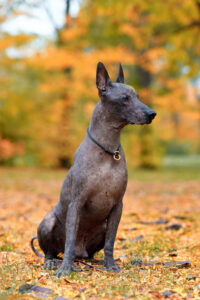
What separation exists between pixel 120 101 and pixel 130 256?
1.84m

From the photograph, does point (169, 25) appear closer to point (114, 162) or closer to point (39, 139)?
point (39, 139)

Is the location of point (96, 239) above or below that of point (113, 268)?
above

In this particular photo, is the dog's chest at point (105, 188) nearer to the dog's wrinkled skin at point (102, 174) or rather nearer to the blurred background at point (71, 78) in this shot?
A: the dog's wrinkled skin at point (102, 174)

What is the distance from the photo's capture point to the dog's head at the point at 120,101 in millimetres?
3466

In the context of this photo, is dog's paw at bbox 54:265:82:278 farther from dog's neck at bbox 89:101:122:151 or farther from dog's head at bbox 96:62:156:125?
dog's head at bbox 96:62:156:125

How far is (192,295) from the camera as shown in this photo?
2926 millimetres

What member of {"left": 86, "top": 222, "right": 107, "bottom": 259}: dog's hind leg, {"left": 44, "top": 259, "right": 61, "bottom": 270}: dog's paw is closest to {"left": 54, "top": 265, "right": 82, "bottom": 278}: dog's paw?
{"left": 44, "top": 259, "right": 61, "bottom": 270}: dog's paw

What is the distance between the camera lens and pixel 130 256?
14.3 ft

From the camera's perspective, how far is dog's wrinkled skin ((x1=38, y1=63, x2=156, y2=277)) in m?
3.50

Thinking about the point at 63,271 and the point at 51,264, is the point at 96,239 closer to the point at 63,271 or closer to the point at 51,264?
the point at 51,264

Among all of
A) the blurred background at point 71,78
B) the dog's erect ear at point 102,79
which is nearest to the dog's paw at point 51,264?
the dog's erect ear at point 102,79

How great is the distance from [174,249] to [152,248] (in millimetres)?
257

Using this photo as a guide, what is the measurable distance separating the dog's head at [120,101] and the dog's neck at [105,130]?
0.06 metres

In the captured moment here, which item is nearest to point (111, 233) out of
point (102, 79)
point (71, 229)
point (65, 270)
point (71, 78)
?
point (71, 229)
